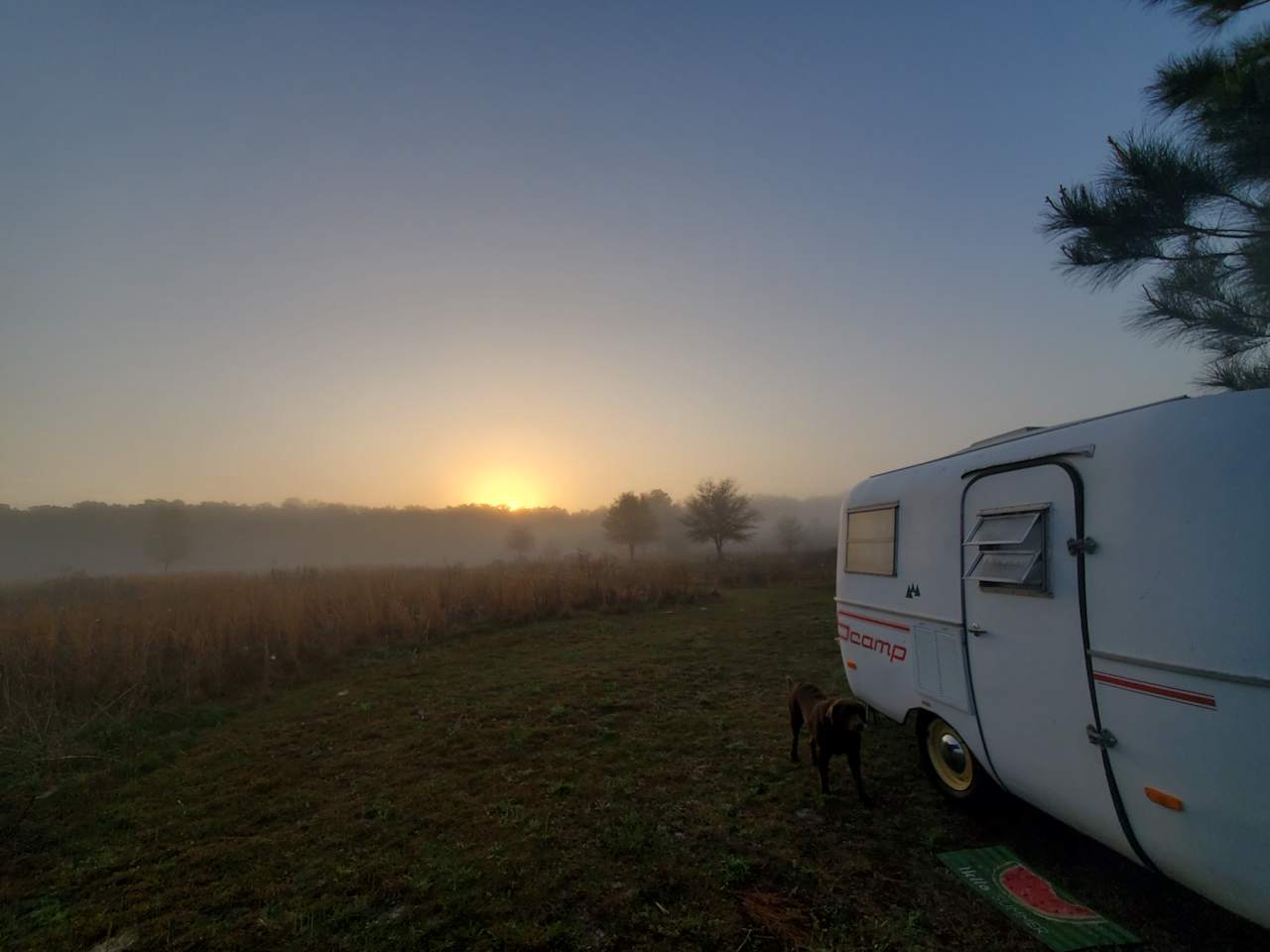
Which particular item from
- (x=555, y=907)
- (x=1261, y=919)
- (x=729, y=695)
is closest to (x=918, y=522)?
(x=1261, y=919)

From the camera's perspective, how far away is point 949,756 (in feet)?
16.1

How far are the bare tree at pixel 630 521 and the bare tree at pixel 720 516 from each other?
9564 millimetres

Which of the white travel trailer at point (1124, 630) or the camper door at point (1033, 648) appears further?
the camper door at point (1033, 648)

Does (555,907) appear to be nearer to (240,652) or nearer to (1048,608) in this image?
(1048,608)

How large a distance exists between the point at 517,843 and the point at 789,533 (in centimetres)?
5930

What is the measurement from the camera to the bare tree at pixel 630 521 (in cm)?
5262

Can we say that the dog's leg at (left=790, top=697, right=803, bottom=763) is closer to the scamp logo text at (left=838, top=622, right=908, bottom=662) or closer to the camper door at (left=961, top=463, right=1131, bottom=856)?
the scamp logo text at (left=838, top=622, right=908, bottom=662)

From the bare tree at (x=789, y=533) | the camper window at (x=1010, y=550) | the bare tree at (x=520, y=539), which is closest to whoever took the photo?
the camper window at (x=1010, y=550)

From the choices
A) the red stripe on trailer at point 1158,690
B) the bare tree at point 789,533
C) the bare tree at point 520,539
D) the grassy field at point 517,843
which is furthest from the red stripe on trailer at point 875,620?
the bare tree at point 520,539

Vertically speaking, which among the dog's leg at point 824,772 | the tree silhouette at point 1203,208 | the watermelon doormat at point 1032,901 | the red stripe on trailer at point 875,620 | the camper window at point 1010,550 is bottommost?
the watermelon doormat at point 1032,901

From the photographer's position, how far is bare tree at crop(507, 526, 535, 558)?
69.3 metres

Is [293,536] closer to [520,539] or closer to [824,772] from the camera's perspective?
[520,539]

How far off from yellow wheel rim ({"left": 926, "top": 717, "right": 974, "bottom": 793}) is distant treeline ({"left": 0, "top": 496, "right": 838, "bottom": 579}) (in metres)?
39.2

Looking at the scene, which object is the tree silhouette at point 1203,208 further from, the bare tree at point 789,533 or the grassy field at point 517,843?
the bare tree at point 789,533
